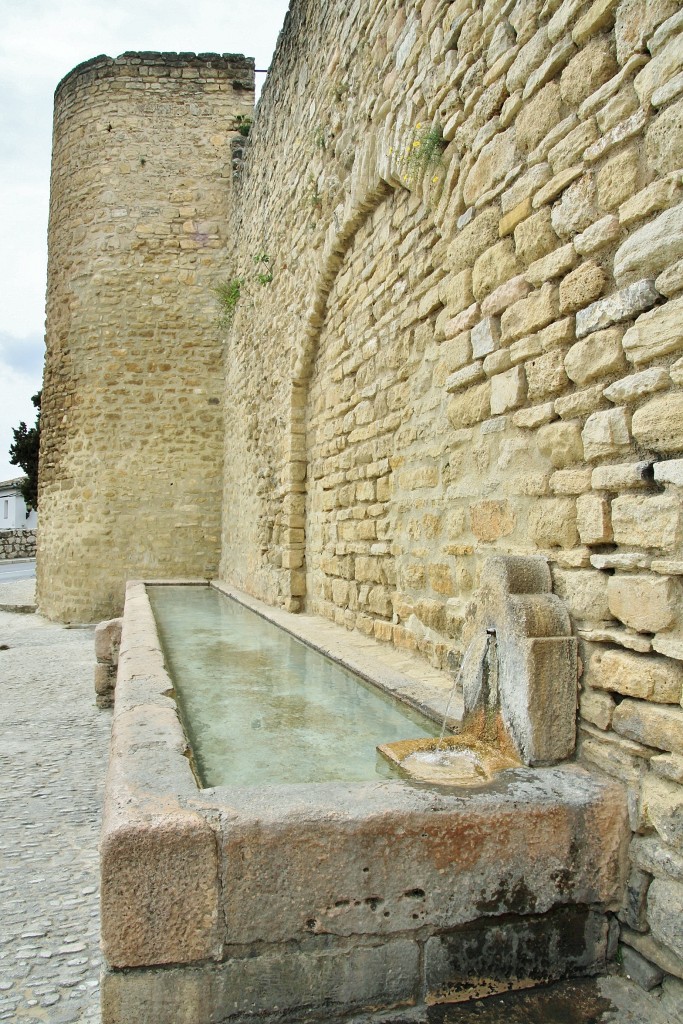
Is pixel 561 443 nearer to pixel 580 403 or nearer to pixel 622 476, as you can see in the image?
pixel 580 403

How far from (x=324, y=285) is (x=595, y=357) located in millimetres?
3604

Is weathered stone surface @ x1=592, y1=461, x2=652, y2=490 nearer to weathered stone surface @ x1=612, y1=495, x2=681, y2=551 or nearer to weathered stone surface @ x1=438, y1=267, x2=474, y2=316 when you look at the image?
weathered stone surface @ x1=612, y1=495, x2=681, y2=551

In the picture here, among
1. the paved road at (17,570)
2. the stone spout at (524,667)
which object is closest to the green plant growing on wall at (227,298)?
the stone spout at (524,667)

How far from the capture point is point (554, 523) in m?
2.23

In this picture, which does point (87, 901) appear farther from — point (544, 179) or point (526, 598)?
point (544, 179)

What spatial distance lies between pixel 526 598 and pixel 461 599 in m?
0.99

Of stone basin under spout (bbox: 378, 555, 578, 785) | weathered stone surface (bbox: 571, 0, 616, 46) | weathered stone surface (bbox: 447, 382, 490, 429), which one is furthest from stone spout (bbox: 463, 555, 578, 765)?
weathered stone surface (bbox: 571, 0, 616, 46)

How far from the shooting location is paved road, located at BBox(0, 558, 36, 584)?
17547 millimetres

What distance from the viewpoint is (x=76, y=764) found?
13.3 ft

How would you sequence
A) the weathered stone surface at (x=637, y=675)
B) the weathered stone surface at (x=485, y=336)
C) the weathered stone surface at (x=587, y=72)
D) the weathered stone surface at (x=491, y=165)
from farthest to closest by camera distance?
1. the weathered stone surface at (x=485, y=336)
2. the weathered stone surface at (x=491, y=165)
3. the weathered stone surface at (x=587, y=72)
4. the weathered stone surface at (x=637, y=675)

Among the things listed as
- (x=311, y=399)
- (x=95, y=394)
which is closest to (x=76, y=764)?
(x=311, y=399)

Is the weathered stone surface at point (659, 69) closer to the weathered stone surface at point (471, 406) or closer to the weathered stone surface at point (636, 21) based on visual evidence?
the weathered stone surface at point (636, 21)

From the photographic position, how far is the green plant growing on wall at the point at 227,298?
30.7 ft

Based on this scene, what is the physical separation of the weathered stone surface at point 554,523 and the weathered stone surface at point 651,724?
51 centimetres
